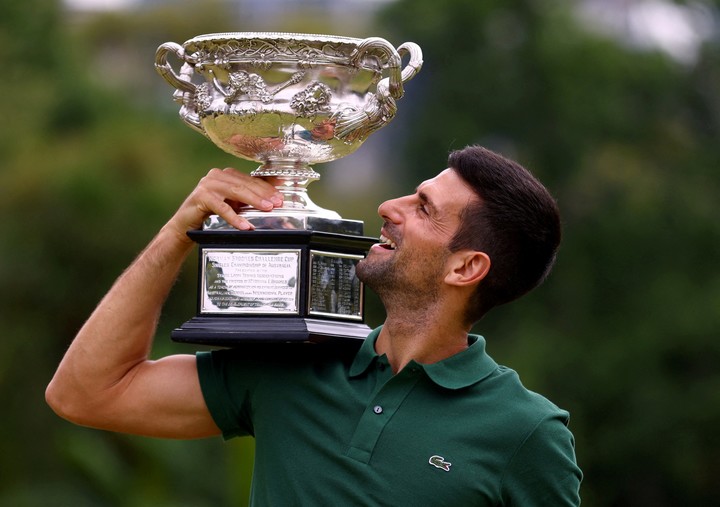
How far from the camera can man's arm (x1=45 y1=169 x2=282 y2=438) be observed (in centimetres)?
389

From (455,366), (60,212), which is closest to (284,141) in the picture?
(455,366)

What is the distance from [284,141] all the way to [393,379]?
0.65 meters

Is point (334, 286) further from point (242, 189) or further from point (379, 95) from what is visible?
point (379, 95)

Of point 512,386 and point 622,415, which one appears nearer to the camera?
point 512,386

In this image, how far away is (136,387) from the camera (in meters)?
3.95

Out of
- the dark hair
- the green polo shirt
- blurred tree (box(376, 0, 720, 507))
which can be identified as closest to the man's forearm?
the green polo shirt

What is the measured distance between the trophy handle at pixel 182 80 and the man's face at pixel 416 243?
550mm

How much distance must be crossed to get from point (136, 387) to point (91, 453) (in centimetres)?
967

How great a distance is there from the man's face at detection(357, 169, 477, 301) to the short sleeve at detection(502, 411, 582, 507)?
17.8 inches

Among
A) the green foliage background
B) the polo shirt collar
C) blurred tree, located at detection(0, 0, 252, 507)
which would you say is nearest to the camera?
the polo shirt collar

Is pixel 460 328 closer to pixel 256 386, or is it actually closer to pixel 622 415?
pixel 256 386

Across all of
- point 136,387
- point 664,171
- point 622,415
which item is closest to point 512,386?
point 136,387

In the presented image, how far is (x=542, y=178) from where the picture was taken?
944 inches

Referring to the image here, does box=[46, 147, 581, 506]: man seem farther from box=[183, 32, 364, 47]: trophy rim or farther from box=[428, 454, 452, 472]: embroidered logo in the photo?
box=[183, 32, 364, 47]: trophy rim
